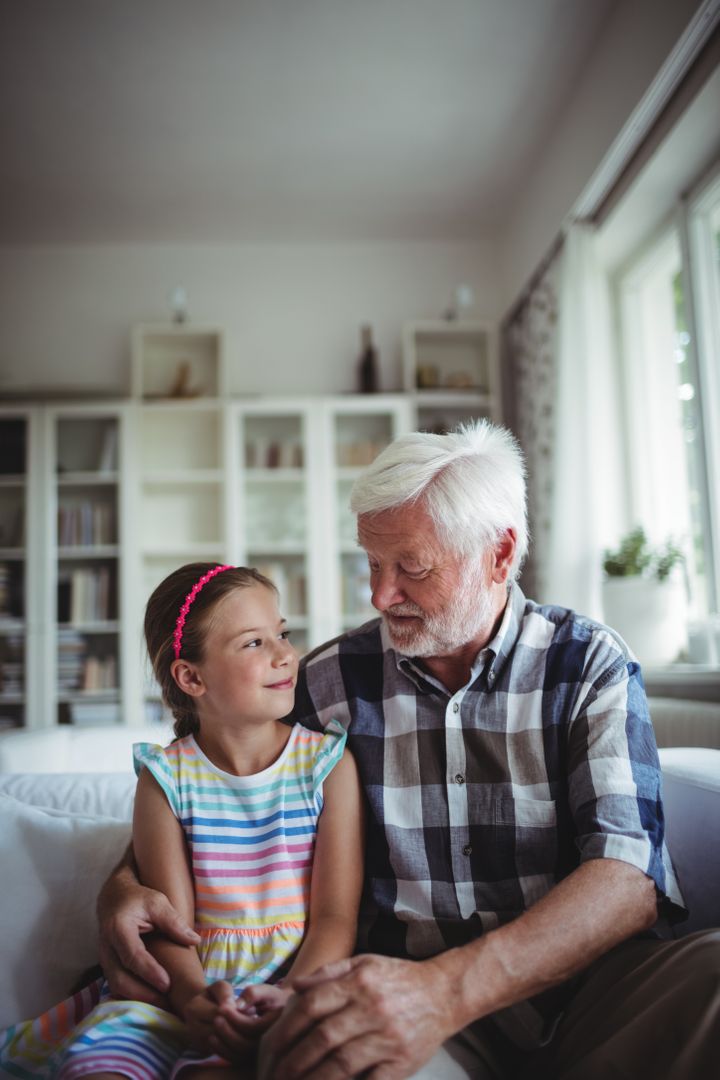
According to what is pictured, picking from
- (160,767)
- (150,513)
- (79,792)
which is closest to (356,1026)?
(160,767)

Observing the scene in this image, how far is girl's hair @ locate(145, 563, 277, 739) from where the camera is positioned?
1.29 m

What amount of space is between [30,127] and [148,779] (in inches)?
134

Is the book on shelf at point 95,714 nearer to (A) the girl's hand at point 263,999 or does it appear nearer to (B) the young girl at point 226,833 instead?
(B) the young girl at point 226,833

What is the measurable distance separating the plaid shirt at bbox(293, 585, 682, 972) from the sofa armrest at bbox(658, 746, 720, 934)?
103 mm

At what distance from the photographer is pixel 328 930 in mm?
1120

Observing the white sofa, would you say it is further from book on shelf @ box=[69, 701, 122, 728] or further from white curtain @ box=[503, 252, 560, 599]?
book on shelf @ box=[69, 701, 122, 728]

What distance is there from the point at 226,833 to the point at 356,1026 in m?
0.41

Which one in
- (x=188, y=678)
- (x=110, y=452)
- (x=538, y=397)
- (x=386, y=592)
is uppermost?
(x=538, y=397)

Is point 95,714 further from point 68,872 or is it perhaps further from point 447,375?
point 68,872

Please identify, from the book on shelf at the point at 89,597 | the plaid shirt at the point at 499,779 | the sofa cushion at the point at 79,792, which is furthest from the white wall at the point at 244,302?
the plaid shirt at the point at 499,779

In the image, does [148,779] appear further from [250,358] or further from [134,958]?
[250,358]

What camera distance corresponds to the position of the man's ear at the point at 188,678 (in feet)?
4.22

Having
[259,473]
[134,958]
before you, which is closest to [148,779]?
[134,958]

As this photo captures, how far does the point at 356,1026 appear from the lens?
0.86 meters
